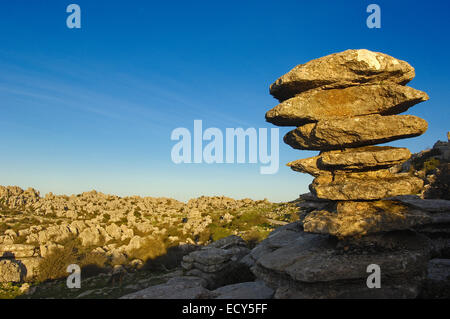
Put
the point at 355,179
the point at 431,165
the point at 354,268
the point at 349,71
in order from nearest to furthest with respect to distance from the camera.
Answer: the point at 354,268, the point at 349,71, the point at 355,179, the point at 431,165

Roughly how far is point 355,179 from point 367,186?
749 mm

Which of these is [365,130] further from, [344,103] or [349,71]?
[349,71]

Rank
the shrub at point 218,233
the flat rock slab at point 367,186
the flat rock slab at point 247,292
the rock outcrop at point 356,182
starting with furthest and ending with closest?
the shrub at point 218,233
the flat rock slab at point 247,292
the flat rock slab at point 367,186
the rock outcrop at point 356,182

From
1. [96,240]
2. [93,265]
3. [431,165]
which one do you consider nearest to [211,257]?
[93,265]

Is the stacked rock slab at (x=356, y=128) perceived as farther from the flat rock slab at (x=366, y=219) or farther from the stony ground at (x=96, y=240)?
the stony ground at (x=96, y=240)

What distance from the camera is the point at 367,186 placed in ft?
32.4

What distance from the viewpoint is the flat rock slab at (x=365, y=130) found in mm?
9906

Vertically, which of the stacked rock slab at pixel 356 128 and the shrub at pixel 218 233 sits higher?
the stacked rock slab at pixel 356 128

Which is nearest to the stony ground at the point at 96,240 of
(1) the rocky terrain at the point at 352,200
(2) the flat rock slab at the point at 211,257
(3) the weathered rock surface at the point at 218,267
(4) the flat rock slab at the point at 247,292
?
(3) the weathered rock surface at the point at 218,267

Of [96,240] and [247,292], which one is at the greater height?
[247,292]

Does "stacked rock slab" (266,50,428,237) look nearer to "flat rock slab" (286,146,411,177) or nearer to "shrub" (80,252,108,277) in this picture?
"flat rock slab" (286,146,411,177)

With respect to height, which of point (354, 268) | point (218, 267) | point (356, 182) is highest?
point (356, 182)

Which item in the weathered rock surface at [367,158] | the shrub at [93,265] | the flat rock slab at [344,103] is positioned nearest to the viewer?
the weathered rock surface at [367,158]

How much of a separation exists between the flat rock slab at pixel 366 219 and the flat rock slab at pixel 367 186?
557mm
